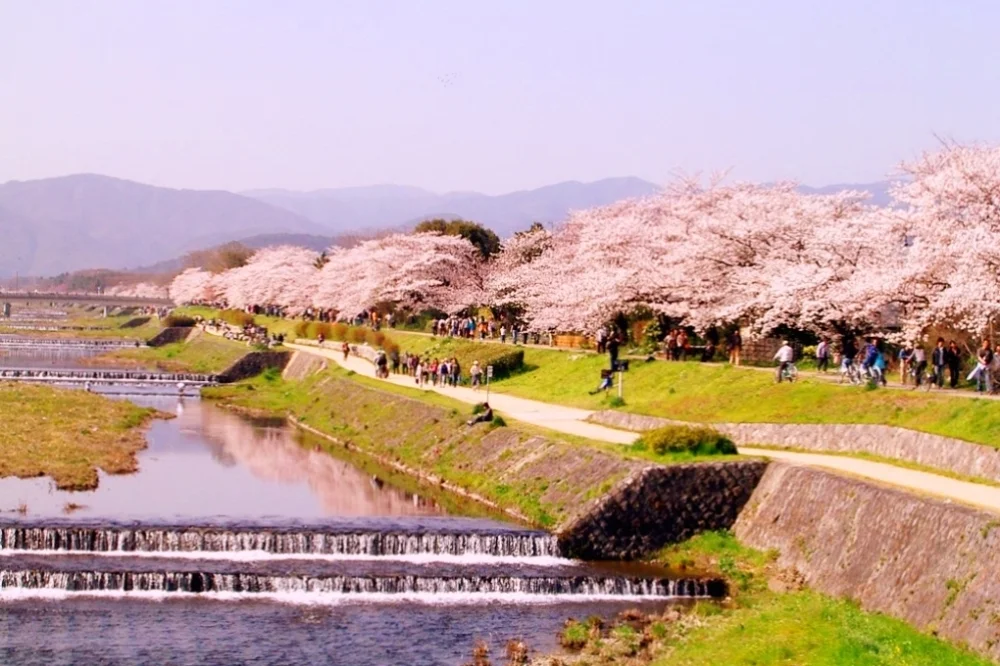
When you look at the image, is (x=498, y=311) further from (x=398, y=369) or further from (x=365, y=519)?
(x=365, y=519)

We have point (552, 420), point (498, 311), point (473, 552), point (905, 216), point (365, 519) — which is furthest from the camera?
point (498, 311)

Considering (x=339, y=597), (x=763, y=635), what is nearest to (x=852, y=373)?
(x=339, y=597)

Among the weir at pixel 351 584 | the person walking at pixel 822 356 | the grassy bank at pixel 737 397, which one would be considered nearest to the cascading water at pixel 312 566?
the weir at pixel 351 584

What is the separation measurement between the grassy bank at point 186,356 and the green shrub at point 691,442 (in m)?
54.2

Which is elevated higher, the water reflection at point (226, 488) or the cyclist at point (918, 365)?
the cyclist at point (918, 365)

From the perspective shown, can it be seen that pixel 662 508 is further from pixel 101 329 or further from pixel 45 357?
pixel 101 329

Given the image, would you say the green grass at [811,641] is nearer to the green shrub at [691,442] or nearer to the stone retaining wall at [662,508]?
the stone retaining wall at [662,508]

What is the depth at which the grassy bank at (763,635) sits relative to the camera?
2094cm

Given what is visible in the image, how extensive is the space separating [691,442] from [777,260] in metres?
16.3

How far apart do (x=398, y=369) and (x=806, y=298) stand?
98.0ft

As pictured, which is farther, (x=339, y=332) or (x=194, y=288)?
(x=194, y=288)

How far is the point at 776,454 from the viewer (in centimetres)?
3619

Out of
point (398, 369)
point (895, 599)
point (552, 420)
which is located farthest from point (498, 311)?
point (895, 599)

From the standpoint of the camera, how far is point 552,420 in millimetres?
46406
